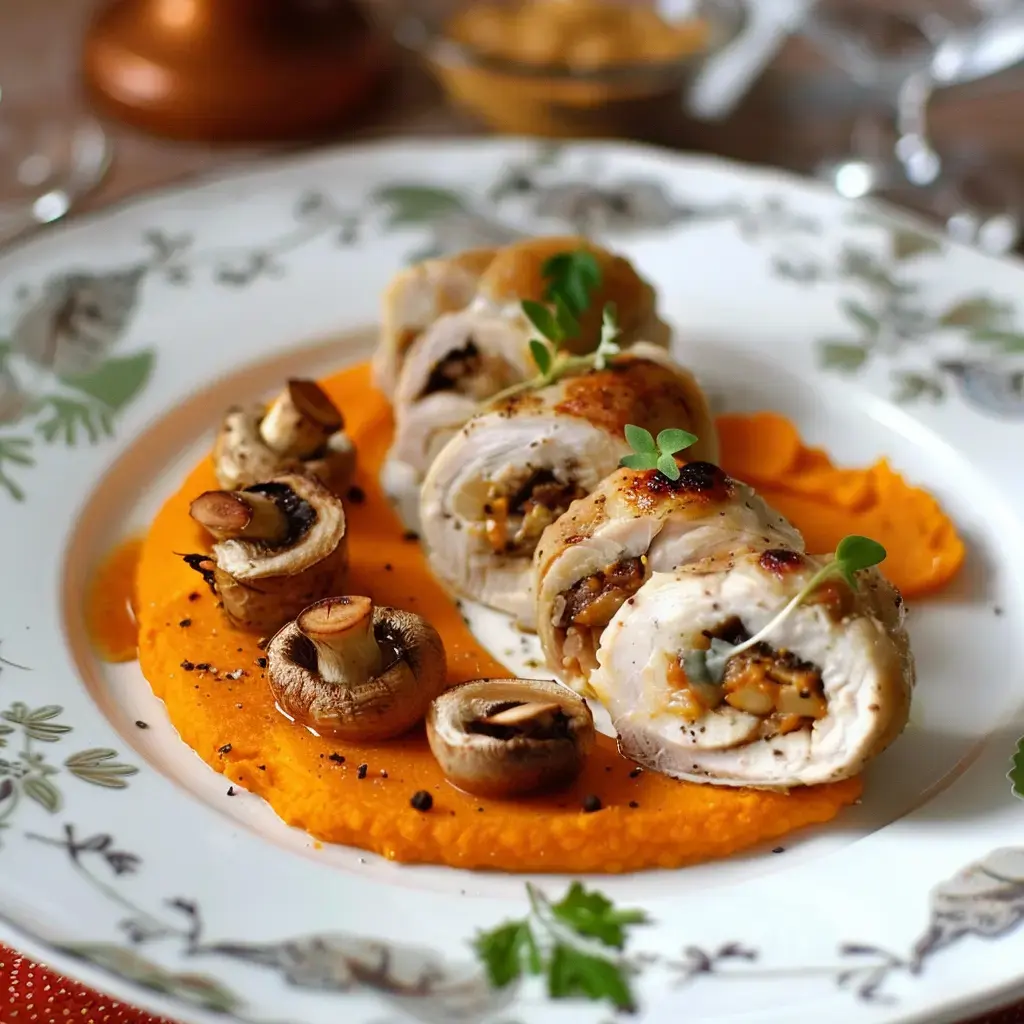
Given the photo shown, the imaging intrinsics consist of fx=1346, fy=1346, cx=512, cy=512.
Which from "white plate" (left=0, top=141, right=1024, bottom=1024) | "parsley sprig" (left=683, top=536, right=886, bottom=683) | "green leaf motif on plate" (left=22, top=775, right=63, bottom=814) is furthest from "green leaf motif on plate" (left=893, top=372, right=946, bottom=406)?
"green leaf motif on plate" (left=22, top=775, right=63, bottom=814)

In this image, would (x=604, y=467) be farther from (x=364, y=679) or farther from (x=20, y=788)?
(x=20, y=788)

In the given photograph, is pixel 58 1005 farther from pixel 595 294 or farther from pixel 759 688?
pixel 595 294

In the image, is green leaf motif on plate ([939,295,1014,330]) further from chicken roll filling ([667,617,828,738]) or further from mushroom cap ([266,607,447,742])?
mushroom cap ([266,607,447,742])

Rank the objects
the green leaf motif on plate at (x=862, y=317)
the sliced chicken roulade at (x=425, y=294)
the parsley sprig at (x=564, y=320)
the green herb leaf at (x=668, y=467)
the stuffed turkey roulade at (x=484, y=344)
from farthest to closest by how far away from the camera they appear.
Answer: the green leaf motif on plate at (x=862, y=317)
the sliced chicken roulade at (x=425, y=294)
the stuffed turkey roulade at (x=484, y=344)
the parsley sprig at (x=564, y=320)
the green herb leaf at (x=668, y=467)

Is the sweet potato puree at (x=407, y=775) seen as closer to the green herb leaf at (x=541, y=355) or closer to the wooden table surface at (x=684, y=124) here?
the green herb leaf at (x=541, y=355)

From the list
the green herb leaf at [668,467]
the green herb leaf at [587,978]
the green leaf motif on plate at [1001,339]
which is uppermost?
the green leaf motif on plate at [1001,339]

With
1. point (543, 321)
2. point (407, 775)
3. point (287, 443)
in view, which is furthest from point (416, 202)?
point (407, 775)

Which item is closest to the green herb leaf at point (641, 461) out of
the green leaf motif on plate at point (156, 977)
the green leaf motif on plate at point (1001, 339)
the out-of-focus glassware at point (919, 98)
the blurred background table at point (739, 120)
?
the green leaf motif on plate at point (156, 977)
